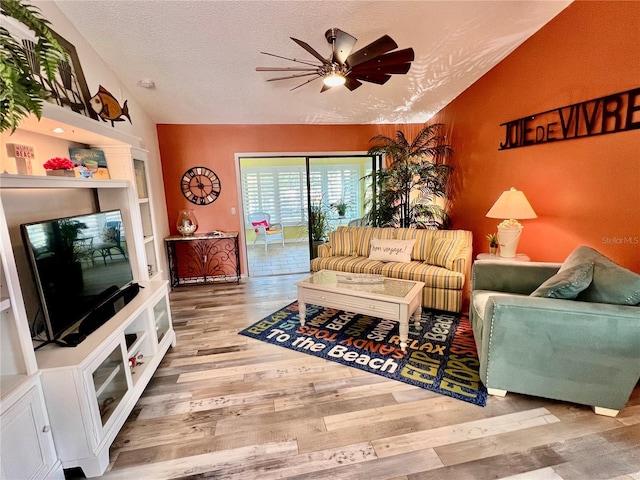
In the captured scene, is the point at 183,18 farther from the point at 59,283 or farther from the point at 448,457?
the point at 448,457

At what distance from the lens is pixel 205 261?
4.68 meters

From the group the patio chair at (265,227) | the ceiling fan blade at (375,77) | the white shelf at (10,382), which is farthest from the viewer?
the patio chair at (265,227)

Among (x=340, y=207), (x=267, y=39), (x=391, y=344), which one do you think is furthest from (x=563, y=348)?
(x=340, y=207)

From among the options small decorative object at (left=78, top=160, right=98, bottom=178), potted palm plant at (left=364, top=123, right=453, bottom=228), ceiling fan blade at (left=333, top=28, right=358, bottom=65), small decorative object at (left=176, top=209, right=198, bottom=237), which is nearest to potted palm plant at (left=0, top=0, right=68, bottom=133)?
small decorative object at (left=78, top=160, right=98, bottom=178)

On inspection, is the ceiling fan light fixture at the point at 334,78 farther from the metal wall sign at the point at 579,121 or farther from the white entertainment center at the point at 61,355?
→ the metal wall sign at the point at 579,121

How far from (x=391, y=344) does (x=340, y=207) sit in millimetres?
3343

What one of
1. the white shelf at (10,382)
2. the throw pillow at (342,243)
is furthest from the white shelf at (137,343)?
the throw pillow at (342,243)

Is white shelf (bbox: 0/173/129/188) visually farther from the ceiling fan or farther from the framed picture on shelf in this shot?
the ceiling fan

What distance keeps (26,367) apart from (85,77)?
2.44 meters

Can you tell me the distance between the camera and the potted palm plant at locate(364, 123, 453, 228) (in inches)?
165

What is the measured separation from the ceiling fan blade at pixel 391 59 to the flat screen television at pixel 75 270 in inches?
88.7

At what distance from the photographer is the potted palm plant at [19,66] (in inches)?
42.1

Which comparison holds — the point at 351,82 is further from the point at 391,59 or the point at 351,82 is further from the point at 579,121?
the point at 579,121

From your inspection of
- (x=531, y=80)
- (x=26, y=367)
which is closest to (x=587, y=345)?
(x=531, y=80)
